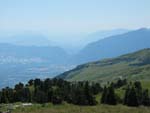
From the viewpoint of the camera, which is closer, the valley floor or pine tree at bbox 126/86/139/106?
the valley floor

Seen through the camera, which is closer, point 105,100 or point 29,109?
point 29,109

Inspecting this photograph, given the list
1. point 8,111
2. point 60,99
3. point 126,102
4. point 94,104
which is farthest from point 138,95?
point 8,111

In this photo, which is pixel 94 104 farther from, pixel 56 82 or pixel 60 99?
pixel 56 82

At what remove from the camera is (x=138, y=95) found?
6825 centimetres

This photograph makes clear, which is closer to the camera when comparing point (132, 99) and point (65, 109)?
point (65, 109)

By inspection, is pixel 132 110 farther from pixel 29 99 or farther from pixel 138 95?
pixel 29 99

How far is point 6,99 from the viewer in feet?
244

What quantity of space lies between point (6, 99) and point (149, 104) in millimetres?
26266

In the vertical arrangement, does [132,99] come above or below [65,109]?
above

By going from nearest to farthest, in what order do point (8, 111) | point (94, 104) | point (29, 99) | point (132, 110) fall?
1. point (8, 111)
2. point (132, 110)
3. point (94, 104)
4. point (29, 99)

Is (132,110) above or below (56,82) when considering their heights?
below

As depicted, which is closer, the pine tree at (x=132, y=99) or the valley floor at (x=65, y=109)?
the valley floor at (x=65, y=109)

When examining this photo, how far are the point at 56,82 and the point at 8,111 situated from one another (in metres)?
30.7

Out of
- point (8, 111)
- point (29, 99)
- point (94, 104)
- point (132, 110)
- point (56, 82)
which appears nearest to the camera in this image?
point (8, 111)
